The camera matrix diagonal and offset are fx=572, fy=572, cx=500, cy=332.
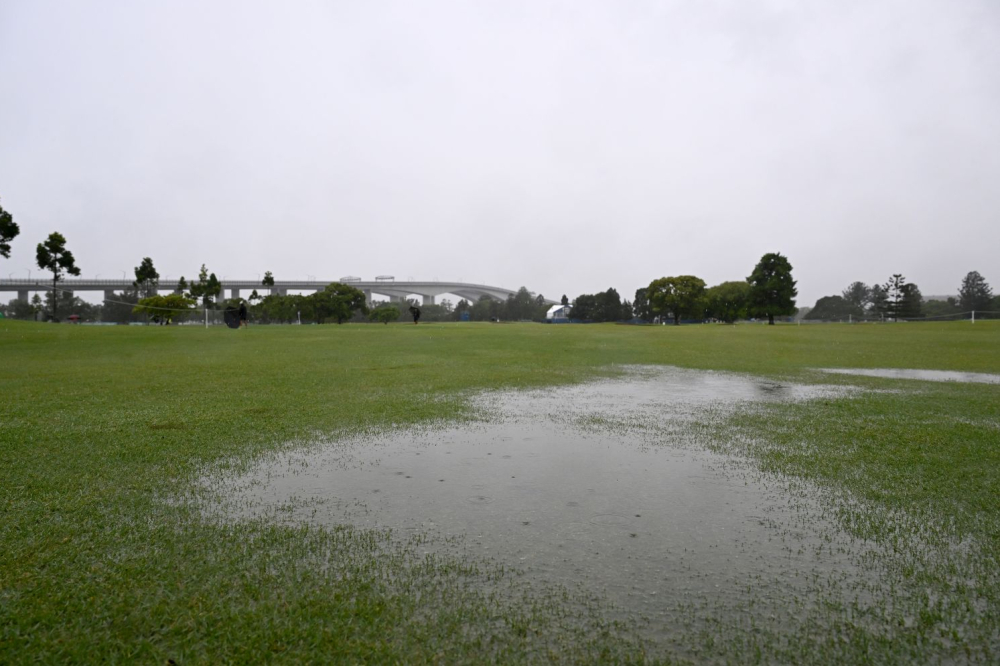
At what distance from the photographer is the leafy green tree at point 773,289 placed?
228ft

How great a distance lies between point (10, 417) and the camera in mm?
6539

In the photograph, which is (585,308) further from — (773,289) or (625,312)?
(773,289)

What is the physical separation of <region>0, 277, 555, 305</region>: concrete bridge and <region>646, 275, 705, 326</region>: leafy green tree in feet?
160

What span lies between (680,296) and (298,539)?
87310 millimetres

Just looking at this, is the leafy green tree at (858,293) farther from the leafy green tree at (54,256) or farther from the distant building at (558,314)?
the leafy green tree at (54,256)

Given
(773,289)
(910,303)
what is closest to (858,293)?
(910,303)

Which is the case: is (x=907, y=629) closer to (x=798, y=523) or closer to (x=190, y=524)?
(x=798, y=523)

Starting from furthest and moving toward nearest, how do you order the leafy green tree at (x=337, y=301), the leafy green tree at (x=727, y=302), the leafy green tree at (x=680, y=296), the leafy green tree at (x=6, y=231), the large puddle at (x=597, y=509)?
the leafy green tree at (x=680, y=296)
the leafy green tree at (x=727, y=302)
the leafy green tree at (x=337, y=301)
the leafy green tree at (x=6, y=231)
the large puddle at (x=597, y=509)

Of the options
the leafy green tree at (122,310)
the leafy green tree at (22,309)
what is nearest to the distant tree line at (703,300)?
the leafy green tree at (122,310)

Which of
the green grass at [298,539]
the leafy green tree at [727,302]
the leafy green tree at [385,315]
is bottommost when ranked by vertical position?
the green grass at [298,539]

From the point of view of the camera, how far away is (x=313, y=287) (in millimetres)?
119812

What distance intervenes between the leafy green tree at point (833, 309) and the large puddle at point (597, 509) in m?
120

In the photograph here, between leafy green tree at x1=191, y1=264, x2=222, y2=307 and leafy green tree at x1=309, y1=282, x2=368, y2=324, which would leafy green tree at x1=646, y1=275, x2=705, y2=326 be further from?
leafy green tree at x1=191, y1=264, x2=222, y2=307

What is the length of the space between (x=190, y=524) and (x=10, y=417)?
4938 mm
